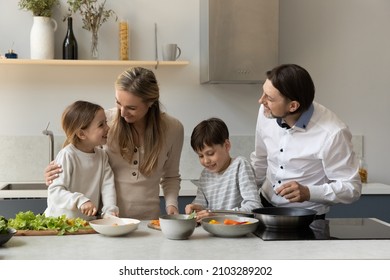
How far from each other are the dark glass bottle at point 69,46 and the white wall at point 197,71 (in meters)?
0.10

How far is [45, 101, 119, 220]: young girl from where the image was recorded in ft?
9.53

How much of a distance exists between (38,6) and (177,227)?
8.81ft

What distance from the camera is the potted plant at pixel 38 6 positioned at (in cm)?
452

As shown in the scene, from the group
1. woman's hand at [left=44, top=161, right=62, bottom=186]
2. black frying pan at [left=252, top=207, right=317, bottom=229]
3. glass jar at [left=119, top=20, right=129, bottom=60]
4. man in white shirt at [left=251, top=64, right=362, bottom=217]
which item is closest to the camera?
black frying pan at [left=252, top=207, right=317, bottom=229]

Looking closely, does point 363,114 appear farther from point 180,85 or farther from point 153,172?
point 153,172

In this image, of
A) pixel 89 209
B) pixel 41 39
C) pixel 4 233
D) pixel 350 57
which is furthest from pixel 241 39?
pixel 4 233

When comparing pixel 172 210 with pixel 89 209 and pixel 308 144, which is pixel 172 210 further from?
pixel 308 144

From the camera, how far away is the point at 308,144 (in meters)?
3.01

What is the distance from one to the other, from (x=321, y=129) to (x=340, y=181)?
25 cm

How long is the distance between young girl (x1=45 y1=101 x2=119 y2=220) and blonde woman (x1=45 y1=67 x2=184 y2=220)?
0.07m

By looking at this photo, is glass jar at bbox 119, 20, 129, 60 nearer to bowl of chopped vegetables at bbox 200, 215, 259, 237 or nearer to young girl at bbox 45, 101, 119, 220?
young girl at bbox 45, 101, 119, 220

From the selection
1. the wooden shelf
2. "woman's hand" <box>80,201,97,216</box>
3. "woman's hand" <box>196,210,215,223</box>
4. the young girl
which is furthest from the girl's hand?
the wooden shelf

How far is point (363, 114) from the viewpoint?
499cm

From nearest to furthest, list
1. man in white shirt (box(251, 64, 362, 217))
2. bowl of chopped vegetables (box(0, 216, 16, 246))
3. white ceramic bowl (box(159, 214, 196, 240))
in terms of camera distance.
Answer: bowl of chopped vegetables (box(0, 216, 16, 246)) → white ceramic bowl (box(159, 214, 196, 240)) → man in white shirt (box(251, 64, 362, 217))
